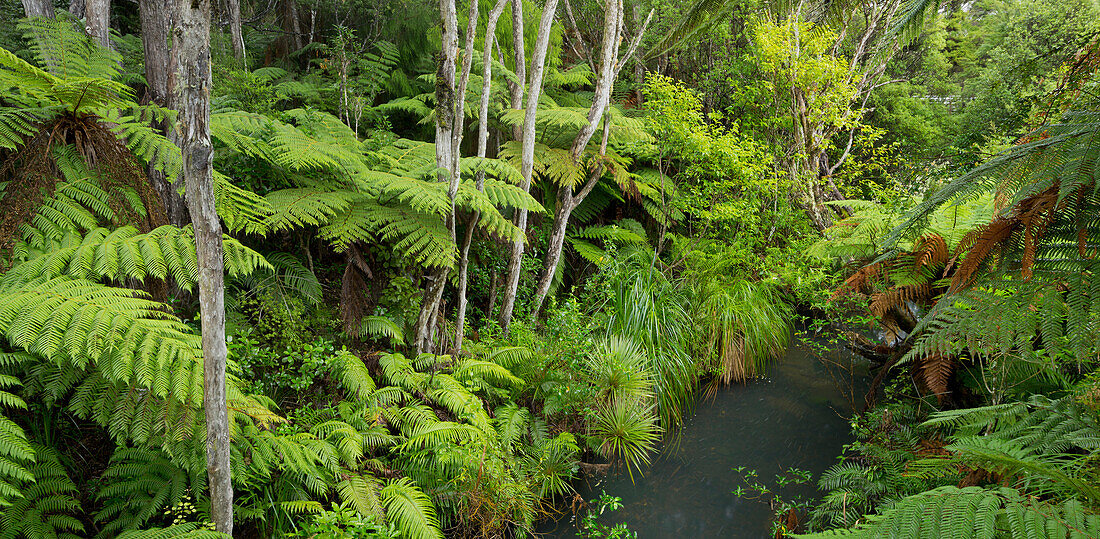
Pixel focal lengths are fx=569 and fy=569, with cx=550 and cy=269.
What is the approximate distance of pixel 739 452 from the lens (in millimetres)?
5305

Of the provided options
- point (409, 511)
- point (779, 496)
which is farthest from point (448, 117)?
point (779, 496)

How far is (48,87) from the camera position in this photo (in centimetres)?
298

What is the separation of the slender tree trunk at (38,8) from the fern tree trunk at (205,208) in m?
4.45

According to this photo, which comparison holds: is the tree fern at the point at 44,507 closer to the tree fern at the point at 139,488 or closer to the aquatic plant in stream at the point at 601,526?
the tree fern at the point at 139,488

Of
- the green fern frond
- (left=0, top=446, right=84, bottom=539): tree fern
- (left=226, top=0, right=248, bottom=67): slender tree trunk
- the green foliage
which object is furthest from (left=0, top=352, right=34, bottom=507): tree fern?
(left=226, top=0, right=248, bottom=67): slender tree trunk

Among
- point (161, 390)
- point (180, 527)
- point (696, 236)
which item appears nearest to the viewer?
point (161, 390)

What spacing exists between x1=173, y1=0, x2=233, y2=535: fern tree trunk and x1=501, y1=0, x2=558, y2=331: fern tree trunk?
8.74 ft

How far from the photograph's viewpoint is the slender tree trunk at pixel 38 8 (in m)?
5.10

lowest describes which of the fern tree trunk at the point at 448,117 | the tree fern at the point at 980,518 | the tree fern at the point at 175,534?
the tree fern at the point at 175,534

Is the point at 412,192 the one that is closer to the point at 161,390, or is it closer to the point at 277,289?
the point at 277,289

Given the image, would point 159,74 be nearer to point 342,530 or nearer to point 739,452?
point 342,530

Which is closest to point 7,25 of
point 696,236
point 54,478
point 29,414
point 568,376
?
point 29,414

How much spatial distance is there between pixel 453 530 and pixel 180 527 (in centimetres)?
184

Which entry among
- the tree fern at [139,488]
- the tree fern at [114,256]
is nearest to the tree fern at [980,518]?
the tree fern at [139,488]
